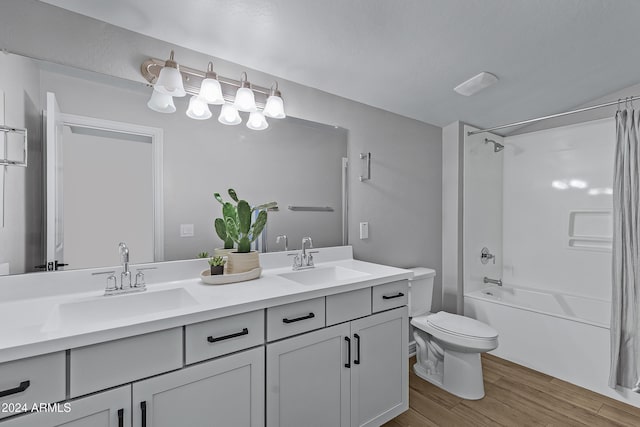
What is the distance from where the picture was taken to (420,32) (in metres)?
1.65

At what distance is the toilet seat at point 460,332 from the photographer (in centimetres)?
190

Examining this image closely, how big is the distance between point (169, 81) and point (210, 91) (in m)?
0.19

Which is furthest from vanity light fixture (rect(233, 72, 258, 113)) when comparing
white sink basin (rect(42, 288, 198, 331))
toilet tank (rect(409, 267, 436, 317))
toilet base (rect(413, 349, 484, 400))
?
toilet base (rect(413, 349, 484, 400))

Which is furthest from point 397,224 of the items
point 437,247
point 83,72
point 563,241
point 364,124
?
point 83,72

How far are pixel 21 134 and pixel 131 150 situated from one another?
367mm

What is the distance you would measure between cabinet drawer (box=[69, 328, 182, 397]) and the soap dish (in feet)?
1.35

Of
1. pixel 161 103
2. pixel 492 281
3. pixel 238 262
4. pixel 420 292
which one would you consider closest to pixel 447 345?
pixel 420 292

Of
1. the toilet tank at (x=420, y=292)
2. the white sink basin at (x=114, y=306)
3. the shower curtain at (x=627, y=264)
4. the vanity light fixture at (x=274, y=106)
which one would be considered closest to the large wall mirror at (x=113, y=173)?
the vanity light fixture at (x=274, y=106)

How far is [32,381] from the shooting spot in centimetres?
77

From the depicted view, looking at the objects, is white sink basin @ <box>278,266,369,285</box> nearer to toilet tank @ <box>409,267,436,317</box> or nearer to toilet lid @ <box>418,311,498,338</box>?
toilet tank @ <box>409,267,436,317</box>

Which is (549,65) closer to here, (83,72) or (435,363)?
(435,363)

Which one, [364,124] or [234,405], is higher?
[364,124]

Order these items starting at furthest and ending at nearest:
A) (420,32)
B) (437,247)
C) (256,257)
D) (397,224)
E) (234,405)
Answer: (437,247)
(397,224)
(420,32)
(256,257)
(234,405)

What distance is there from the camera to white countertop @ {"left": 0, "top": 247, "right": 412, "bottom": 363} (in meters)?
0.79
